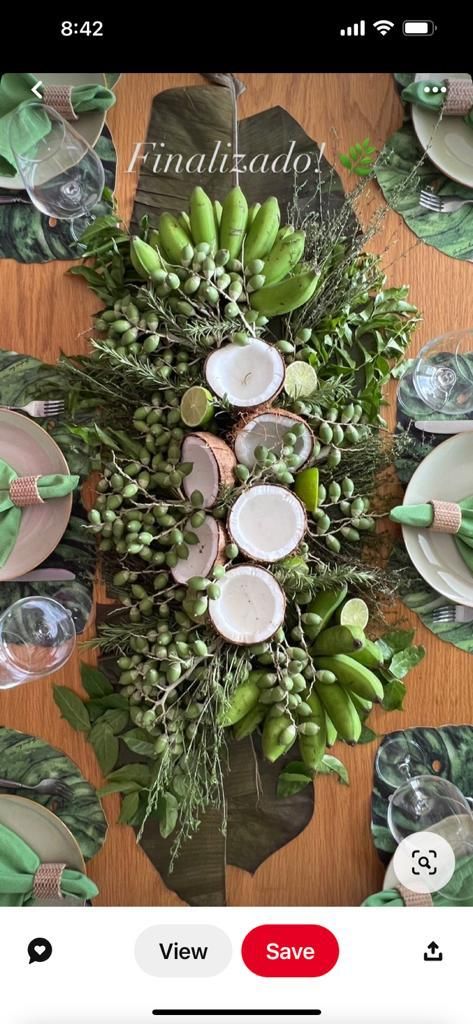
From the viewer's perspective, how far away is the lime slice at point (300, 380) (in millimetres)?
1410

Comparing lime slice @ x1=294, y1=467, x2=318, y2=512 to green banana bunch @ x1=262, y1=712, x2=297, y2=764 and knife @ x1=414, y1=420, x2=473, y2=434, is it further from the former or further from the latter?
green banana bunch @ x1=262, y1=712, x2=297, y2=764

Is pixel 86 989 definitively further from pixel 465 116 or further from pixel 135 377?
pixel 465 116

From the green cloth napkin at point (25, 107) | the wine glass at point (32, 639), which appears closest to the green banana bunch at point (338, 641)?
the wine glass at point (32, 639)

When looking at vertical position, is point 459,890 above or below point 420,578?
below

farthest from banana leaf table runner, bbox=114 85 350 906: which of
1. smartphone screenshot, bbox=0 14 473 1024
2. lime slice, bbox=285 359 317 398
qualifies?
lime slice, bbox=285 359 317 398

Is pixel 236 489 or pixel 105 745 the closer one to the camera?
pixel 236 489

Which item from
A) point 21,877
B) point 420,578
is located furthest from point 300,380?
point 21,877

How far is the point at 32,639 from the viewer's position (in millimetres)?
Answer: 1405

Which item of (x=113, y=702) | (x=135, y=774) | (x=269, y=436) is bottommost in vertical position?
(x=135, y=774)

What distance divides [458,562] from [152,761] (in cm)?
68

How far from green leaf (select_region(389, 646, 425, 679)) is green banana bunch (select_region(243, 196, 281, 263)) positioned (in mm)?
780

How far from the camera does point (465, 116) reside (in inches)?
59.9

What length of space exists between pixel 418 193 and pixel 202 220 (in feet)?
1.49
